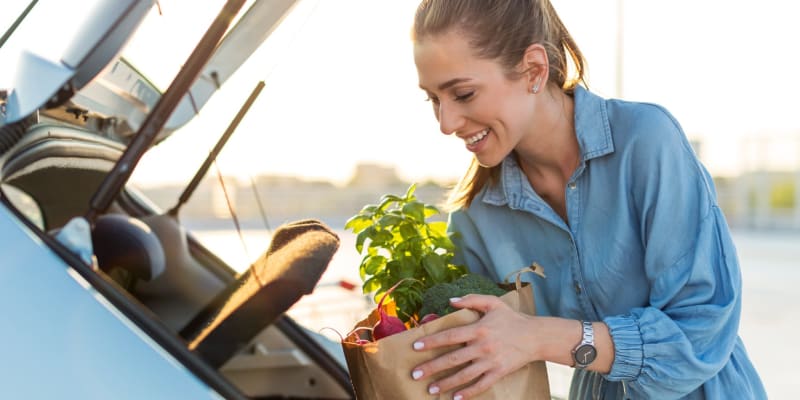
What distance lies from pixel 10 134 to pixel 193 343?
80 centimetres

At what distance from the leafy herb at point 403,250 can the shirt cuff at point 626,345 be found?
0.30m

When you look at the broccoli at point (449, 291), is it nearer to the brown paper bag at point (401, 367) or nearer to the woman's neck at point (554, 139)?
the brown paper bag at point (401, 367)

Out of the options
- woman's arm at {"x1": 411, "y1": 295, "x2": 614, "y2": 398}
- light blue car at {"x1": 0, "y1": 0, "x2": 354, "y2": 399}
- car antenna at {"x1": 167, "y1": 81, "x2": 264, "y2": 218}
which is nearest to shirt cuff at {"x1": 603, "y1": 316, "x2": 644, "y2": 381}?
woman's arm at {"x1": 411, "y1": 295, "x2": 614, "y2": 398}

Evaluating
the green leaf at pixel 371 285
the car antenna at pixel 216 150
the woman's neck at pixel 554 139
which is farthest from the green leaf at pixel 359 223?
the car antenna at pixel 216 150

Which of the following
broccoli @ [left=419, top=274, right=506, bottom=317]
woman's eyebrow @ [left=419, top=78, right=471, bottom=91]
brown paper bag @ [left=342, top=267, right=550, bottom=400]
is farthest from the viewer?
woman's eyebrow @ [left=419, top=78, right=471, bottom=91]

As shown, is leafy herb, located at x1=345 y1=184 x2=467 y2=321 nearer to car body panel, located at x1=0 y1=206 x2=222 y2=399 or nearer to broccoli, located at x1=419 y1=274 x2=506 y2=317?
broccoli, located at x1=419 y1=274 x2=506 y2=317

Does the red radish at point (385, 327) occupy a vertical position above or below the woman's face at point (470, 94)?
below

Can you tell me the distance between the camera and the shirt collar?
1.48 metres

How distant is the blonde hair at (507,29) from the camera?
1.44m

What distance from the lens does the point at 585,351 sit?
1.29m

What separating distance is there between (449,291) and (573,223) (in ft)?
1.17

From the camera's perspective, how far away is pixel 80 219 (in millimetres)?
1521

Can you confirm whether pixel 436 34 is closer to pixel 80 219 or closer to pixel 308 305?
pixel 80 219

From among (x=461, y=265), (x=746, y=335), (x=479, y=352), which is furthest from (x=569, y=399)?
(x=746, y=335)
